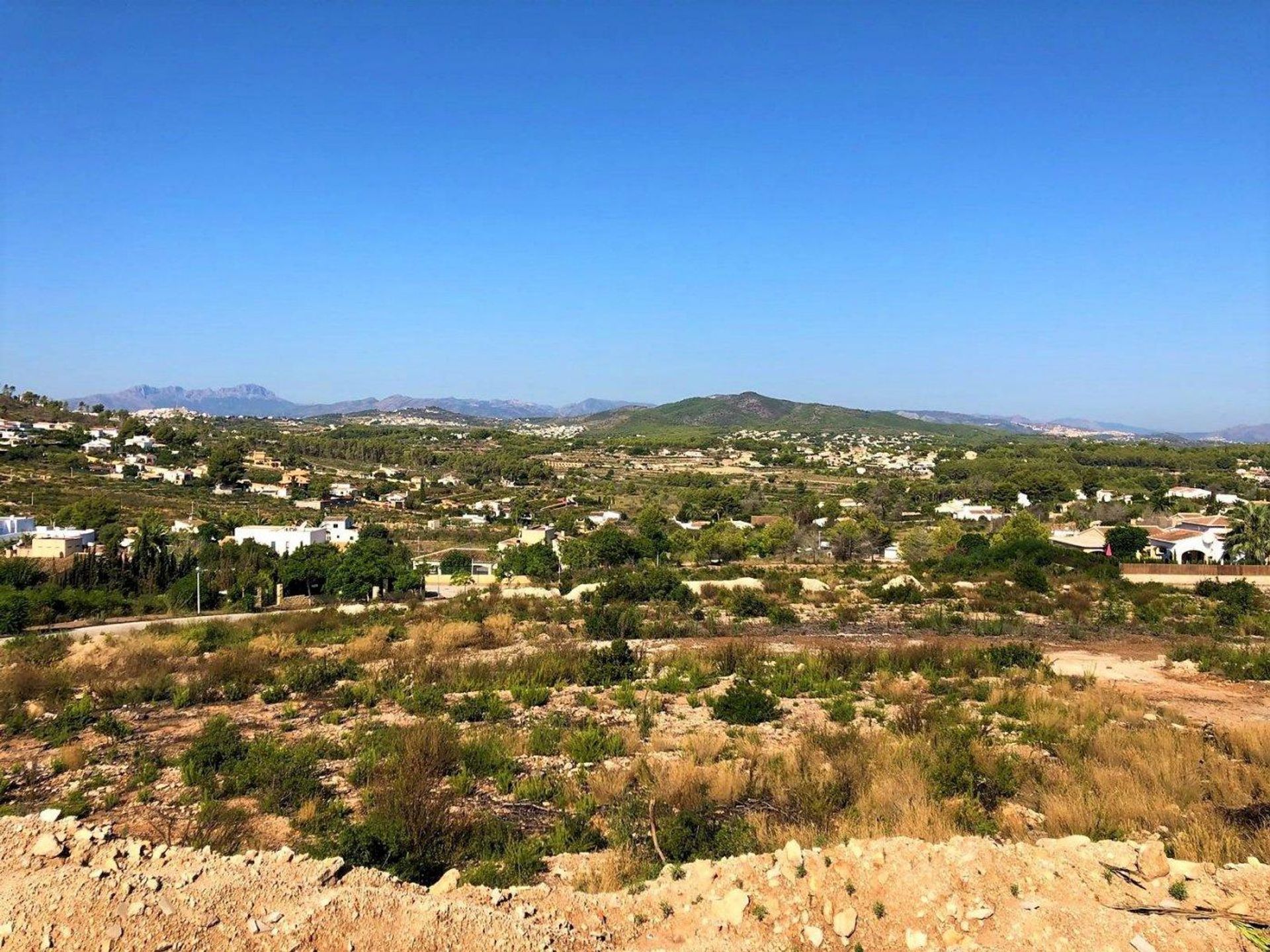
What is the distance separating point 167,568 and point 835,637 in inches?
996

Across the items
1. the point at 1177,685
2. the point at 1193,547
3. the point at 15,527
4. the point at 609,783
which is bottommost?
the point at 15,527

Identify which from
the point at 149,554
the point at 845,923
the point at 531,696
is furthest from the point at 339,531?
the point at 845,923

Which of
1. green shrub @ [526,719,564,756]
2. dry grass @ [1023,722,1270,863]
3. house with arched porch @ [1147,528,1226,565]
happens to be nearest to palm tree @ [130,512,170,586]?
green shrub @ [526,719,564,756]

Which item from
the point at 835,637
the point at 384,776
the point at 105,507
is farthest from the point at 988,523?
the point at 105,507

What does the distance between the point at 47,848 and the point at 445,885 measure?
275 centimetres

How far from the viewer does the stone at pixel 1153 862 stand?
542cm

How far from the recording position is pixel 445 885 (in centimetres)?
542

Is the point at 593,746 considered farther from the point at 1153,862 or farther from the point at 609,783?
the point at 1153,862

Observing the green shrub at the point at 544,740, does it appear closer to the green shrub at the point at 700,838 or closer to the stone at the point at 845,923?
the green shrub at the point at 700,838

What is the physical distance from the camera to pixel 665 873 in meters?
5.70

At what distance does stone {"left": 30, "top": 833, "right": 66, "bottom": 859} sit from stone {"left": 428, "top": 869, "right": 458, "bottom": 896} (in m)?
2.55

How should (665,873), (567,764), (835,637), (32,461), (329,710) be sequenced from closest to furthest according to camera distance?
(665,873), (567,764), (329,710), (835,637), (32,461)

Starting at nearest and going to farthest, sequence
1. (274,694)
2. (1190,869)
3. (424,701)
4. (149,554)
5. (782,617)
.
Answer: (1190,869) → (424,701) → (274,694) → (782,617) → (149,554)

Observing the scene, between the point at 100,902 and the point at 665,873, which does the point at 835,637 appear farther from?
the point at 100,902
